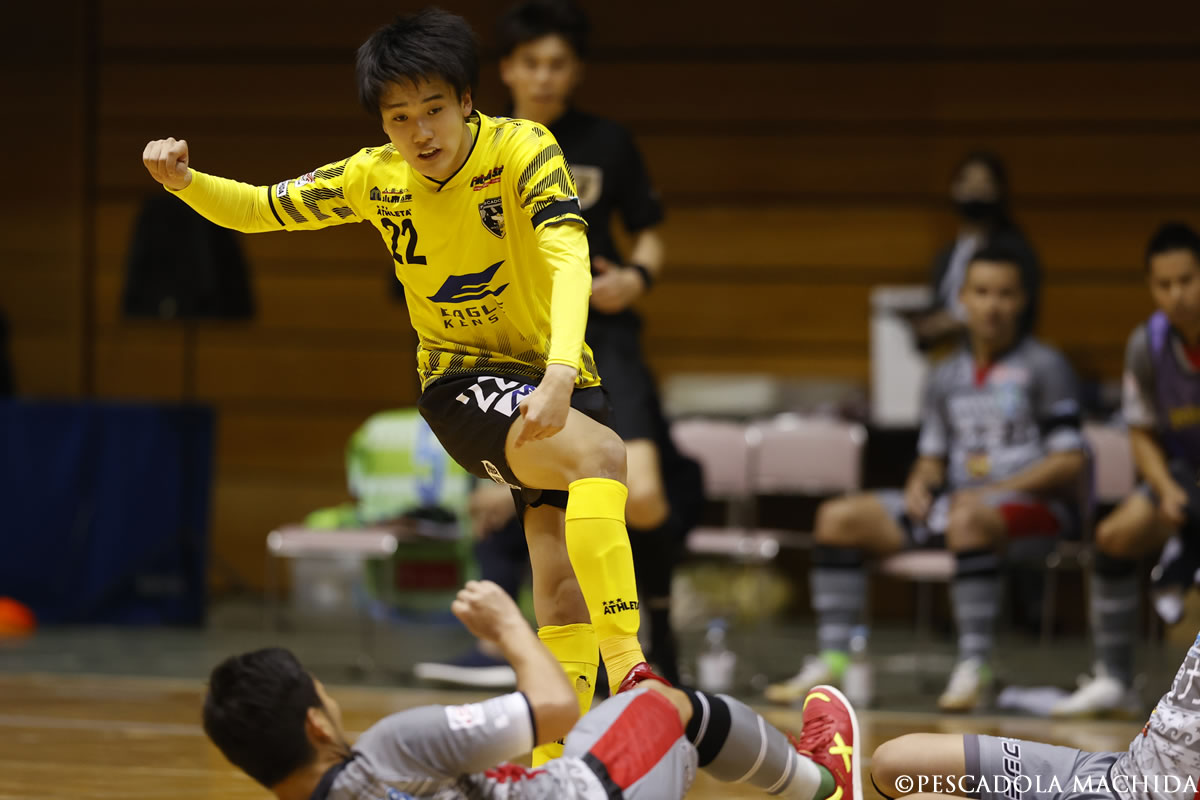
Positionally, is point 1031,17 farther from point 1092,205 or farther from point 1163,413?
point 1163,413

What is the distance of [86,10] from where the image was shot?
8117 mm

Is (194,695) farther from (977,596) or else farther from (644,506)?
(977,596)

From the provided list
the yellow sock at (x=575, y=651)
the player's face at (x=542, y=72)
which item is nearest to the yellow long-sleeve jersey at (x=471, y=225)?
the yellow sock at (x=575, y=651)

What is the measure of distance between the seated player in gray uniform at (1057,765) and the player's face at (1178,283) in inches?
86.9

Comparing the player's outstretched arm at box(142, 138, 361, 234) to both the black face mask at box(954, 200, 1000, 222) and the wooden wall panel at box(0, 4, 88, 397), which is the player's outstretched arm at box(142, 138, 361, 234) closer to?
the black face mask at box(954, 200, 1000, 222)

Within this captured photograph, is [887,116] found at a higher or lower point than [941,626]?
higher

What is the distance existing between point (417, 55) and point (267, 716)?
117cm

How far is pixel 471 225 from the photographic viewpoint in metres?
2.73

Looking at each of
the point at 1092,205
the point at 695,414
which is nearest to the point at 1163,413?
the point at 695,414

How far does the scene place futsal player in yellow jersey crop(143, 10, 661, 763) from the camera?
2.60 m

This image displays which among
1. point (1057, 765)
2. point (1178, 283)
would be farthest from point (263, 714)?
point (1178, 283)

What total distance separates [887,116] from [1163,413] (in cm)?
313

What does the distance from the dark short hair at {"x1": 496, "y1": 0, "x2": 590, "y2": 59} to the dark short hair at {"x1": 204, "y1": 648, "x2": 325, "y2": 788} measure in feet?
7.46

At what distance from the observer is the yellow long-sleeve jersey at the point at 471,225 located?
8.83 feet
